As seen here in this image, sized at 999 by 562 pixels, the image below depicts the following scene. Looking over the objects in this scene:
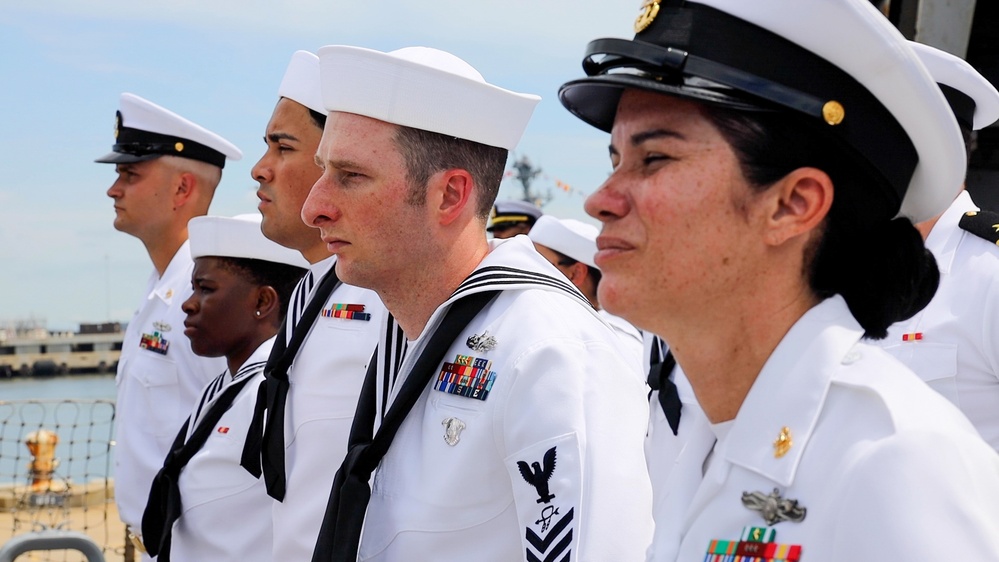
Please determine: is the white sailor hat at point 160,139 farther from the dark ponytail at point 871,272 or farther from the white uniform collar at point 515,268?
the dark ponytail at point 871,272

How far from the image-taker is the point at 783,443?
1517 mm

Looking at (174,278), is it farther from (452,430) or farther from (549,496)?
(549,496)

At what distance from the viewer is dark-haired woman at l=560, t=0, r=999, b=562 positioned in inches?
60.6

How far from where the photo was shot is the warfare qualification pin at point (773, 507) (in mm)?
1457

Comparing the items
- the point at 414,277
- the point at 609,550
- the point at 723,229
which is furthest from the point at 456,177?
the point at 723,229

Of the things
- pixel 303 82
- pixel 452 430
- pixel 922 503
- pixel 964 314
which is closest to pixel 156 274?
pixel 303 82

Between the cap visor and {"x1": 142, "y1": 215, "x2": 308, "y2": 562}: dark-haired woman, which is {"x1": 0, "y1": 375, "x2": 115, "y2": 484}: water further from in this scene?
the cap visor

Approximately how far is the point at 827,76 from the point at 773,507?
65 centimetres

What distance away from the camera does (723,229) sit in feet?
5.50

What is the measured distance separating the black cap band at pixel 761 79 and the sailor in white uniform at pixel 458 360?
0.90 metres

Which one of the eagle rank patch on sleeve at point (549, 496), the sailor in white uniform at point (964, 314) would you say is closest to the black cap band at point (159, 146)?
the sailor in white uniform at point (964, 314)

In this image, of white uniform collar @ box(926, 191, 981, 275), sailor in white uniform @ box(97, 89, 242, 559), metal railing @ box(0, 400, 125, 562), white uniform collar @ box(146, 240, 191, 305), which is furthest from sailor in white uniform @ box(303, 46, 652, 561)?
metal railing @ box(0, 400, 125, 562)

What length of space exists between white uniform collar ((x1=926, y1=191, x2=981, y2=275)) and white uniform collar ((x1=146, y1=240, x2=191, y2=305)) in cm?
363

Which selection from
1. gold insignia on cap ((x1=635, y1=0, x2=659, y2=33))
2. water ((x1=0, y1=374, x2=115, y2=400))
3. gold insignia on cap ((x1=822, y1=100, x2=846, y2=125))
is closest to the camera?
gold insignia on cap ((x1=822, y1=100, x2=846, y2=125))
